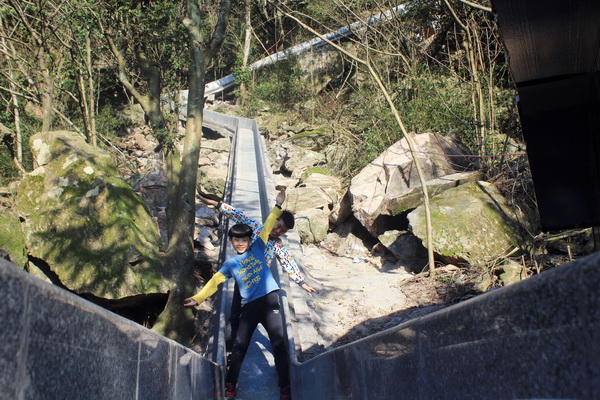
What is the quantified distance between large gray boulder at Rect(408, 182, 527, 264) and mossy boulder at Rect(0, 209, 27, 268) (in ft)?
17.3

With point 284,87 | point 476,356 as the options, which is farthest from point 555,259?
point 284,87

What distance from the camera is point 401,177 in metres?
10.3

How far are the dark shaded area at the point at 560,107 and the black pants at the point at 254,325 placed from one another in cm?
230

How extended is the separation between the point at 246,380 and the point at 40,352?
14.8ft

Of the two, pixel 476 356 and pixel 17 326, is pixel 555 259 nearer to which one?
pixel 476 356

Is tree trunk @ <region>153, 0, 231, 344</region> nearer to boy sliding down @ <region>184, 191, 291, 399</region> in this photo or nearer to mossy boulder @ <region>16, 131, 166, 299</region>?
mossy boulder @ <region>16, 131, 166, 299</region>

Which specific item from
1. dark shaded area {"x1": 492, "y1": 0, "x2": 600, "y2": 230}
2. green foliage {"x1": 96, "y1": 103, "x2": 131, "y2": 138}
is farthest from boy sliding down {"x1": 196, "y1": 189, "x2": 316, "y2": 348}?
green foliage {"x1": 96, "y1": 103, "x2": 131, "y2": 138}

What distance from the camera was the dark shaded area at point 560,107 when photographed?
2.94 metres

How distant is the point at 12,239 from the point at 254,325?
10.5ft

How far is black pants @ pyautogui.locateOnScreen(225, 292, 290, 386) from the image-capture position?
4605 mm

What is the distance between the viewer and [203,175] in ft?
47.1

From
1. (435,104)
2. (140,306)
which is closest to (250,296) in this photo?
(140,306)

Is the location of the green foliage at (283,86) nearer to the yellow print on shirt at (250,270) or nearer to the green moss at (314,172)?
the green moss at (314,172)

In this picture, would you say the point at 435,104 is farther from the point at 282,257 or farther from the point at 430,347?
the point at 430,347
